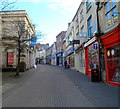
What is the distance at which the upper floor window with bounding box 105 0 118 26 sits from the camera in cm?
960

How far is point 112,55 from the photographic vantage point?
32.4ft

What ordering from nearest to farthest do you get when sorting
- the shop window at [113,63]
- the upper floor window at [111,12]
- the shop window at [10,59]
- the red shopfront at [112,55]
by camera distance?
the red shopfront at [112,55]
the shop window at [113,63]
the upper floor window at [111,12]
the shop window at [10,59]

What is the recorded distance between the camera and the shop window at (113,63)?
9.22m

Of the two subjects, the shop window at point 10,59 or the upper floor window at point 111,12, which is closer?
the upper floor window at point 111,12

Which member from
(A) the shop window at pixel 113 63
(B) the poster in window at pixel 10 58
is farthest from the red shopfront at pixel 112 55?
(B) the poster in window at pixel 10 58

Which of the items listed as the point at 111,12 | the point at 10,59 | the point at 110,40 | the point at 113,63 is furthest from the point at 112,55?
the point at 10,59

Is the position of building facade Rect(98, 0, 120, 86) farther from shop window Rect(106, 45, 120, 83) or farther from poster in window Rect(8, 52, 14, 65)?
poster in window Rect(8, 52, 14, 65)

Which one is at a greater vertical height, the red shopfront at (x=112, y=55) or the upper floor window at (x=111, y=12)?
the upper floor window at (x=111, y=12)

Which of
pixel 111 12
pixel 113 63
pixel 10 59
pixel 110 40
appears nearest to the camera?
pixel 110 40

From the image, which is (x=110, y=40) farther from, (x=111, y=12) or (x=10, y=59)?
(x=10, y=59)

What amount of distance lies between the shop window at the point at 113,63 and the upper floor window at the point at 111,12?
193 centimetres

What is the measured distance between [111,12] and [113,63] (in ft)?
11.8

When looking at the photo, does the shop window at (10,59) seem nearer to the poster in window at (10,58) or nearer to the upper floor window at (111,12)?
the poster in window at (10,58)

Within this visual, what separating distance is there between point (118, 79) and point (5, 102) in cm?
670
